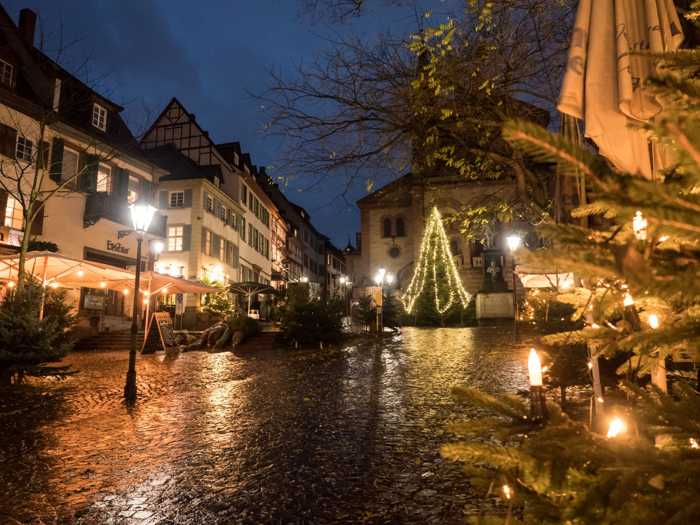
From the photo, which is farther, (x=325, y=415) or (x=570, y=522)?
(x=325, y=415)

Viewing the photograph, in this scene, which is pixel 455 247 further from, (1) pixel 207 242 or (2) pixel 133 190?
(2) pixel 133 190

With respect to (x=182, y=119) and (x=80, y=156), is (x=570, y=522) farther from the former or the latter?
(x=182, y=119)

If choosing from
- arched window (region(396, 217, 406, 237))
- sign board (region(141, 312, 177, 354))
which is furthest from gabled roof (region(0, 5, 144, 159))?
arched window (region(396, 217, 406, 237))

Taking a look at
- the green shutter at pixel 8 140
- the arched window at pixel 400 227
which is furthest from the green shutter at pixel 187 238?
the arched window at pixel 400 227

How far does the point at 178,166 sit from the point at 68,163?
12.8 metres

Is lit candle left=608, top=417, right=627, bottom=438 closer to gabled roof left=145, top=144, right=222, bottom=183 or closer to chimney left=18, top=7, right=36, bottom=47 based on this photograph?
chimney left=18, top=7, right=36, bottom=47

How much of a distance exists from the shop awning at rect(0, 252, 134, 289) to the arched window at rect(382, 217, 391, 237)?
105ft

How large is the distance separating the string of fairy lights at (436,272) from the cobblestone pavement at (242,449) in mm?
20202

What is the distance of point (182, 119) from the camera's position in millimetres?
38688

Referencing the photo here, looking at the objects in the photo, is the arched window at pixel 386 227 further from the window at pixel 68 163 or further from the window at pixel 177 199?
the window at pixel 68 163

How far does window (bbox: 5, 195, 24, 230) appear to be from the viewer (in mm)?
19703

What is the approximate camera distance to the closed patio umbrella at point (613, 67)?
335 centimetres

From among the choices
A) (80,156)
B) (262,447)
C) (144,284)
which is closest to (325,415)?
(262,447)

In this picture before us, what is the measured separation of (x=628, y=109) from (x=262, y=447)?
4444 mm
